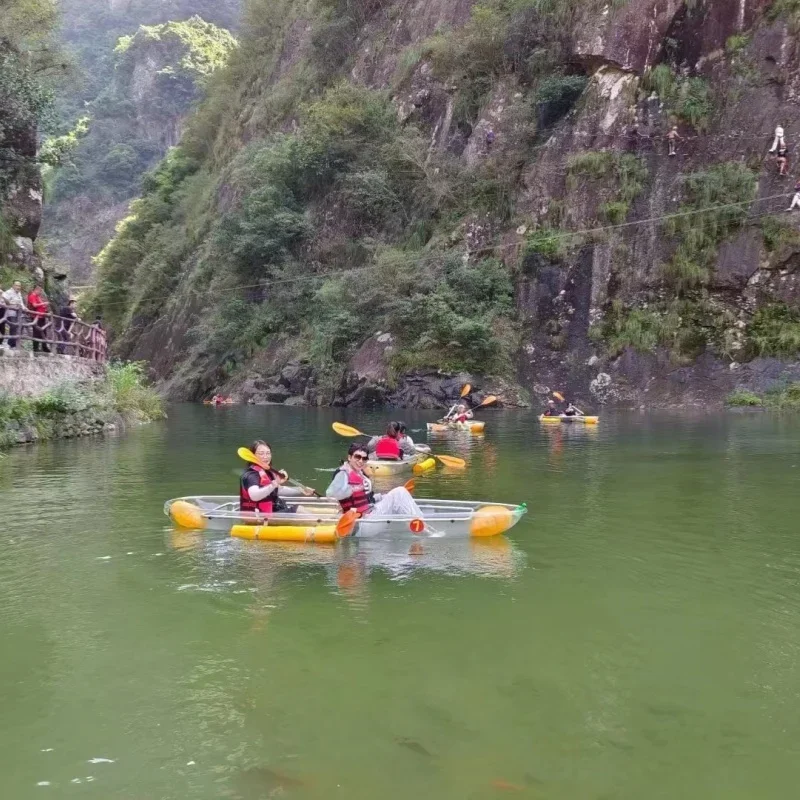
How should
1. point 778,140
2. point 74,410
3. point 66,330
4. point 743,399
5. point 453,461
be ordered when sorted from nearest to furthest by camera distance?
point 453,461
point 74,410
point 66,330
point 743,399
point 778,140

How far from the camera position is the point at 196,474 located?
43.7 feet

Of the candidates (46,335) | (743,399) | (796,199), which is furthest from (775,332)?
(46,335)

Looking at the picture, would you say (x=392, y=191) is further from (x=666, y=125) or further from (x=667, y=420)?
(x=667, y=420)

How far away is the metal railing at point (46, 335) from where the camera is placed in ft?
54.5

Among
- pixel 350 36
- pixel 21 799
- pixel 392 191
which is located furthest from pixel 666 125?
pixel 21 799

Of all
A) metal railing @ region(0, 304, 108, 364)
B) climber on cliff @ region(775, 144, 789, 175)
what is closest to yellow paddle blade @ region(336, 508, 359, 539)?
metal railing @ region(0, 304, 108, 364)

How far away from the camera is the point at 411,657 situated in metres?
5.19

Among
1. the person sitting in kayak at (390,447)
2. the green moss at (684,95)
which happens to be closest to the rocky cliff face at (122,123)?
the green moss at (684,95)

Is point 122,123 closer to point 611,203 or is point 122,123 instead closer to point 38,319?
point 611,203

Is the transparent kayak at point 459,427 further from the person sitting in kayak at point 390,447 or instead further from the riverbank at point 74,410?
the riverbank at point 74,410

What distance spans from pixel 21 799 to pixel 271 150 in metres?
39.6

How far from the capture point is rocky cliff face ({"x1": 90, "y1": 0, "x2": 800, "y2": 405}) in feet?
91.6

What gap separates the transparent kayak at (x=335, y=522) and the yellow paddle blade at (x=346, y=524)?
0.26 feet

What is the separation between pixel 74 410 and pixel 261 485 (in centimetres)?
1115
